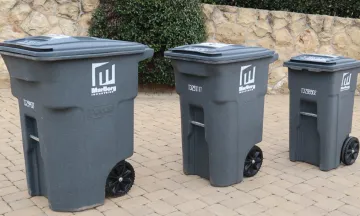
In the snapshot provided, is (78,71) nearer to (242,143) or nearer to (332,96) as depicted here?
(242,143)

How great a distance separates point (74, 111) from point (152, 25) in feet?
15.0

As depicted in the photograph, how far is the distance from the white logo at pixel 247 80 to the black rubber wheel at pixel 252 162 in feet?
2.39

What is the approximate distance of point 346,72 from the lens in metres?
4.93

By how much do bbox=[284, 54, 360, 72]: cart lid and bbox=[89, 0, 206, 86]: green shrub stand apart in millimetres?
3332

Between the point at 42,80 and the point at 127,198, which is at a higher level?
the point at 42,80

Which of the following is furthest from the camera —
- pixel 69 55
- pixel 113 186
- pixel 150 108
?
pixel 150 108

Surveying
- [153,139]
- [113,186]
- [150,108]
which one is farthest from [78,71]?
[150,108]

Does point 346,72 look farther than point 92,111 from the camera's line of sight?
Yes

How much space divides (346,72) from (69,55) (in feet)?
10.1

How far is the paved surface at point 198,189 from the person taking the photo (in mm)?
4008

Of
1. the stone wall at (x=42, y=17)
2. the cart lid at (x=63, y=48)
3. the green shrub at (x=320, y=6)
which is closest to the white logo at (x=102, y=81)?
the cart lid at (x=63, y=48)

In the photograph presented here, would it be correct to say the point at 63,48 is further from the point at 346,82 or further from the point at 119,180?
the point at 346,82

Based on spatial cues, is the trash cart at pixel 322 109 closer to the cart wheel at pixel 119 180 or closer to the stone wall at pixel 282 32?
the cart wheel at pixel 119 180

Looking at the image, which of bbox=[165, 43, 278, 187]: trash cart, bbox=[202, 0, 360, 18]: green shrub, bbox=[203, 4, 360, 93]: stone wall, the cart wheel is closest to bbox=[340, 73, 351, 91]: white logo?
bbox=[165, 43, 278, 187]: trash cart
